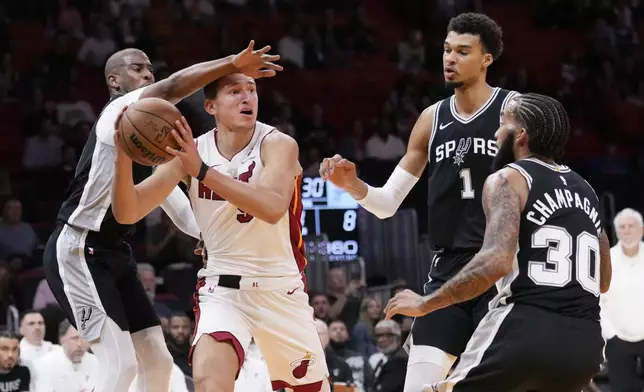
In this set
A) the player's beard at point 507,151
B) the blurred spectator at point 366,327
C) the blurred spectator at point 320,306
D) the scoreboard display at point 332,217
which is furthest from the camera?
the scoreboard display at point 332,217

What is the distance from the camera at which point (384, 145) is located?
15.9 metres

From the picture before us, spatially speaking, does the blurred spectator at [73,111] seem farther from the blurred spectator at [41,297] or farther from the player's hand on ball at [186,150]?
the player's hand on ball at [186,150]

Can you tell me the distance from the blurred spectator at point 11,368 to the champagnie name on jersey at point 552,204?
734cm

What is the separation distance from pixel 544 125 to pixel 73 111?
1138 cm

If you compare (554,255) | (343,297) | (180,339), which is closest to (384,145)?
(343,297)

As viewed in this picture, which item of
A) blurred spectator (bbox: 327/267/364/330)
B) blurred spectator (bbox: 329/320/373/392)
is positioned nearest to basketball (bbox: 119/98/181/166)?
blurred spectator (bbox: 329/320/373/392)

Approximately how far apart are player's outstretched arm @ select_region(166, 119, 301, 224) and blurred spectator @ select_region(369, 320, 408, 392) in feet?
16.8

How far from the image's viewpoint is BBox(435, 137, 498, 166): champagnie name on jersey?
19.4 ft

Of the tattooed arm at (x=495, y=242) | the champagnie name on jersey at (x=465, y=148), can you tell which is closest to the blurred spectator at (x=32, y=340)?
the champagnie name on jersey at (x=465, y=148)

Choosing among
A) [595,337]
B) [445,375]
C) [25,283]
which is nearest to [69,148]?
[25,283]

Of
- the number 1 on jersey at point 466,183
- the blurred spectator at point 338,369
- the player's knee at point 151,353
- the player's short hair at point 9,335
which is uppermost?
the number 1 on jersey at point 466,183

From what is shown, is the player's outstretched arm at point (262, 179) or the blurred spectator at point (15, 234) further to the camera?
A: the blurred spectator at point (15, 234)

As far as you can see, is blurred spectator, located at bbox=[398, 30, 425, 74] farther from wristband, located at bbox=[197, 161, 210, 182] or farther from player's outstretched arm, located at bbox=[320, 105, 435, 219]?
wristband, located at bbox=[197, 161, 210, 182]

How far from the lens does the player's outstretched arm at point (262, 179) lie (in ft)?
17.1
